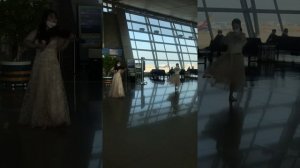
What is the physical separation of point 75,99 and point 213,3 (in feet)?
15.0

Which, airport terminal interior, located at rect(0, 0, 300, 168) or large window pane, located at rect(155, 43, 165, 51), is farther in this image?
large window pane, located at rect(155, 43, 165, 51)

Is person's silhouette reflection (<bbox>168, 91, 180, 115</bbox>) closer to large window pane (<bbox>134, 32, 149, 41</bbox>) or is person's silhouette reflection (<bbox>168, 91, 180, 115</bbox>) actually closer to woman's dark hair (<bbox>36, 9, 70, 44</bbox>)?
large window pane (<bbox>134, 32, 149, 41</bbox>)

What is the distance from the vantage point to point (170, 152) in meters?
2.66

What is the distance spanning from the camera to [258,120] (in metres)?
A: 1.73

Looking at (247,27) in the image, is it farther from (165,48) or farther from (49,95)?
(49,95)

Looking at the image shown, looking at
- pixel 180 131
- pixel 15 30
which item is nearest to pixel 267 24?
pixel 180 131

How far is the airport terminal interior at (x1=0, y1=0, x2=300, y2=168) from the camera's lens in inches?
59.8

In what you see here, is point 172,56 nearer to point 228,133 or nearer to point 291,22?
point 228,133

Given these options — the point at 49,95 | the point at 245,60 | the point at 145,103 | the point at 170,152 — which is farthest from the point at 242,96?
the point at 49,95

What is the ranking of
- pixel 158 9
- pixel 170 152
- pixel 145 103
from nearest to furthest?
pixel 158 9
pixel 170 152
pixel 145 103

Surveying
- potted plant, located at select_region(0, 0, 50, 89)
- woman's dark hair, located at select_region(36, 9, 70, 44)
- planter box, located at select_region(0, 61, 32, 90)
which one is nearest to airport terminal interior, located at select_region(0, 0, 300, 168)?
woman's dark hair, located at select_region(36, 9, 70, 44)

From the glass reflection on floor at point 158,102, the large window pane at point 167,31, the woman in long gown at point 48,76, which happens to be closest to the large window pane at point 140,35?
the large window pane at point 167,31

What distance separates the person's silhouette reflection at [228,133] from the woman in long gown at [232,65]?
138mm

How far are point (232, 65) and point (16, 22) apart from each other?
538 centimetres
